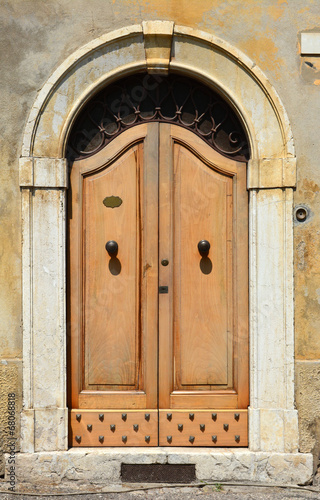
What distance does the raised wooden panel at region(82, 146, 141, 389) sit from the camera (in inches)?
181

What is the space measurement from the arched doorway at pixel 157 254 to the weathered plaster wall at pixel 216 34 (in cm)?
41

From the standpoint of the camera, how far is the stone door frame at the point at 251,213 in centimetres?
443

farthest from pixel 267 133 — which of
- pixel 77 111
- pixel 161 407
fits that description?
pixel 161 407

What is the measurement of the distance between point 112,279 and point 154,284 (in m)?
0.32

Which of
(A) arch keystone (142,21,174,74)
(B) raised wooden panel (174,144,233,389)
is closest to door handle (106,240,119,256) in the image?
(B) raised wooden panel (174,144,233,389)

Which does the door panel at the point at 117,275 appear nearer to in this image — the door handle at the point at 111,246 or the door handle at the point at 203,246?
the door handle at the point at 111,246

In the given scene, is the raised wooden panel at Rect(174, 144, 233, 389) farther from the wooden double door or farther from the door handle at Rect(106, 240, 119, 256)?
the door handle at Rect(106, 240, 119, 256)

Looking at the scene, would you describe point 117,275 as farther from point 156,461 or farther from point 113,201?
point 156,461

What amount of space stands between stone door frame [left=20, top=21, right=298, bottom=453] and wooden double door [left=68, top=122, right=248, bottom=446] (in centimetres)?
16

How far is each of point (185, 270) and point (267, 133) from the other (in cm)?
117

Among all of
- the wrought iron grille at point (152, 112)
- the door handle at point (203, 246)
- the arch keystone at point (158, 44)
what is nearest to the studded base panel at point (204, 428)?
the door handle at point (203, 246)

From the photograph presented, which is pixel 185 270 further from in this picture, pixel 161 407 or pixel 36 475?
pixel 36 475

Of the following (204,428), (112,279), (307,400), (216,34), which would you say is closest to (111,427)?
(204,428)

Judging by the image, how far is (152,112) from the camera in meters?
4.62
